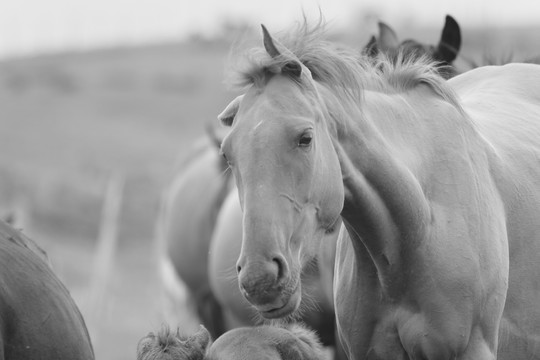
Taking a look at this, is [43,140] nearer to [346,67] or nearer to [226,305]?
[226,305]

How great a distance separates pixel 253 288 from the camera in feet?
12.3

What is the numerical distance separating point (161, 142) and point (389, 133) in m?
32.4

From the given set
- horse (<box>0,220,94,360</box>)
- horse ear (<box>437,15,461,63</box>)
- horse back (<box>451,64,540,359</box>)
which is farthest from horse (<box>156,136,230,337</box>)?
horse (<box>0,220,94,360</box>)

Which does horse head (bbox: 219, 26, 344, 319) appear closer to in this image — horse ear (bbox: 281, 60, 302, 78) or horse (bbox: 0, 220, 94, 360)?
horse ear (bbox: 281, 60, 302, 78)

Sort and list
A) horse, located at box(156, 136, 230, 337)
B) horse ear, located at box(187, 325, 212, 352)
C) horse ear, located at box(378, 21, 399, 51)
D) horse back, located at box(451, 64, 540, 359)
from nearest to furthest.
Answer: horse ear, located at box(187, 325, 212, 352), horse back, located at box(451, 64, 540, 359), horse ear, located at box(378, 21, 399, 51), horse, located at box(156, 136, 230, 337)

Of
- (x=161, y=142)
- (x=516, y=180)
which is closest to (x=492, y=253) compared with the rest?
(x=516, y=180)

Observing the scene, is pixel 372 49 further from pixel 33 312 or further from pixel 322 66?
pixel 33 312

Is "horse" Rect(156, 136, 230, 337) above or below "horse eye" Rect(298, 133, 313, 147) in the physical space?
below

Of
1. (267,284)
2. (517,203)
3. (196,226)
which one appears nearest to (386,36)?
(517,203)

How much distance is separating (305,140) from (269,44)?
1.31 feet

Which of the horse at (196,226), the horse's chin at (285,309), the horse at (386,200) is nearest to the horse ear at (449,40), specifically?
the horse at (386,200)

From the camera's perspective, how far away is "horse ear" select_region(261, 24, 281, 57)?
4.03 metres

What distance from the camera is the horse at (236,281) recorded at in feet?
26.3

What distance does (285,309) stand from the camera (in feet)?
12.7
